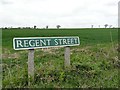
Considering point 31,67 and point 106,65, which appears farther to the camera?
point 106,65

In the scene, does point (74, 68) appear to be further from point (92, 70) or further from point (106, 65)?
point (106, 65)

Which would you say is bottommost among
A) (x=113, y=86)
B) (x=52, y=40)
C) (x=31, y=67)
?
(x=113, y=86)

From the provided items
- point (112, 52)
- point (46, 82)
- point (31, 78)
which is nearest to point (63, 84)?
point (46, 82)

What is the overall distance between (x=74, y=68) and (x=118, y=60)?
5.69ft

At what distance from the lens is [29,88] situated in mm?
5113

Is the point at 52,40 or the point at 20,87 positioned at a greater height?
the point at 52,40

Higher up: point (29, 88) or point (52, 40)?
point (52, 40)

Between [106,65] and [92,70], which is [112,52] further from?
[92,70]

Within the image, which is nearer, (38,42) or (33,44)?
(33,44)

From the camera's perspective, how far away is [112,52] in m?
8.55

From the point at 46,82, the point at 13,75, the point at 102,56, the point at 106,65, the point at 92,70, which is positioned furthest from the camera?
the point at 102,56

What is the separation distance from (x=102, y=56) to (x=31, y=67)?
320 centimetres

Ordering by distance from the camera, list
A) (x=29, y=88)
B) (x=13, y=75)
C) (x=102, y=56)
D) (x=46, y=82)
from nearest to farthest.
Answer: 1. (x=29, y=88)
2. (x=46, y=82)
3. (x=13, y=75)
4. (x=102, y=56)

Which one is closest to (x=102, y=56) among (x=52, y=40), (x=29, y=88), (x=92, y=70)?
(x=92, y=70)
